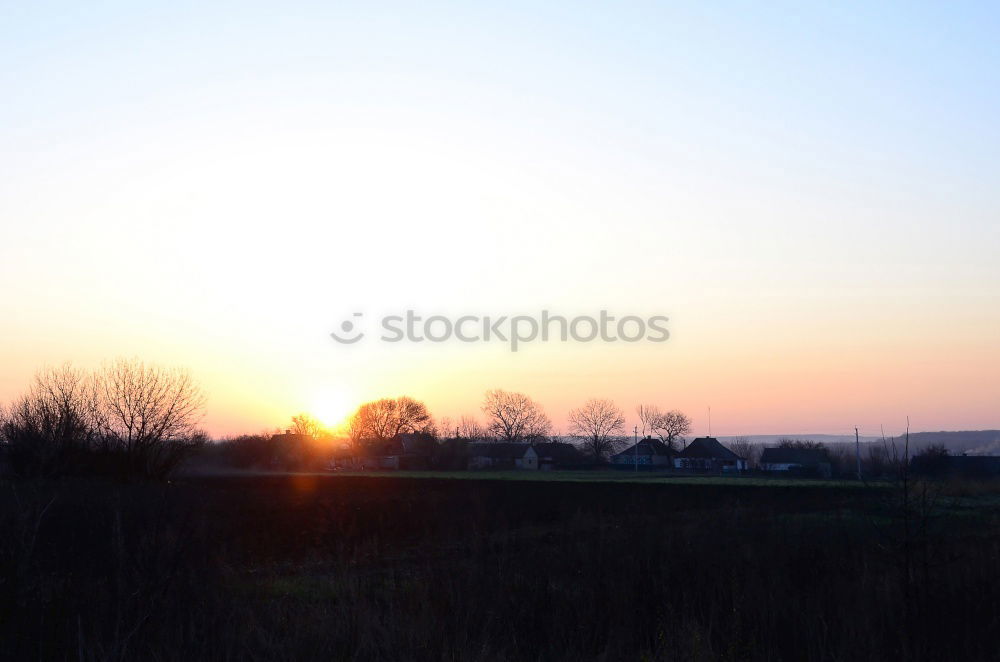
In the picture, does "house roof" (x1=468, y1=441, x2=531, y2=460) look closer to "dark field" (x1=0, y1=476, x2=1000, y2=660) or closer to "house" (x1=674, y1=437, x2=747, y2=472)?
"house" (x1=674, y1=437, x2=747, y2=472)

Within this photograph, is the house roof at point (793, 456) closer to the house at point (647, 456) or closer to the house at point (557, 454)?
the house at point (647, 456)

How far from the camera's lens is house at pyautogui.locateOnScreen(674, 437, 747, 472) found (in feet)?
422

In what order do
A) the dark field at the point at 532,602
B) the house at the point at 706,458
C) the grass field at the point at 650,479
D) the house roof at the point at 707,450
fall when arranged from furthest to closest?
the house roof at the point at 707,450 → the house at the point at 706,458 → the grass field at the point at 650,479 → the dark field at the point at 532,602

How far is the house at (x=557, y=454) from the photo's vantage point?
137m

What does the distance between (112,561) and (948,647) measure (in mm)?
8423

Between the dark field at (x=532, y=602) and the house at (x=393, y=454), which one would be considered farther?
the house at (x=393, y=454)

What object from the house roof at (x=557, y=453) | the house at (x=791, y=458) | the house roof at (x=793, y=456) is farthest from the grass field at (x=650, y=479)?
the house roof at (x=557, y=453)

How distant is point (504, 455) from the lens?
139000mm

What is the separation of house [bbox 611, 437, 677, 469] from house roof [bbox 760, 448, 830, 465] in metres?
14.7

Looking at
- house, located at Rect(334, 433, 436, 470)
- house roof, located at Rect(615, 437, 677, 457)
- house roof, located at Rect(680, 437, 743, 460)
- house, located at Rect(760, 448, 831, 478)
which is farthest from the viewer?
house roof, located at Rect(615, 437, 677, 457)

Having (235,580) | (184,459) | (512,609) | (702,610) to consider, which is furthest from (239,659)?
(184,459)

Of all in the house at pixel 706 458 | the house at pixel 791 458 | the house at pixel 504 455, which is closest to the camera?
the house at pixel 791 458

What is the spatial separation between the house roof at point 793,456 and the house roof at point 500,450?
37960 millimetres

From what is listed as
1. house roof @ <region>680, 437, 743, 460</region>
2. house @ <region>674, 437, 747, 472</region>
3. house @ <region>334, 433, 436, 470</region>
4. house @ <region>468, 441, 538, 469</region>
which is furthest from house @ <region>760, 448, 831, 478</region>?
house @ <region>334, 433, 436, 470</region>
